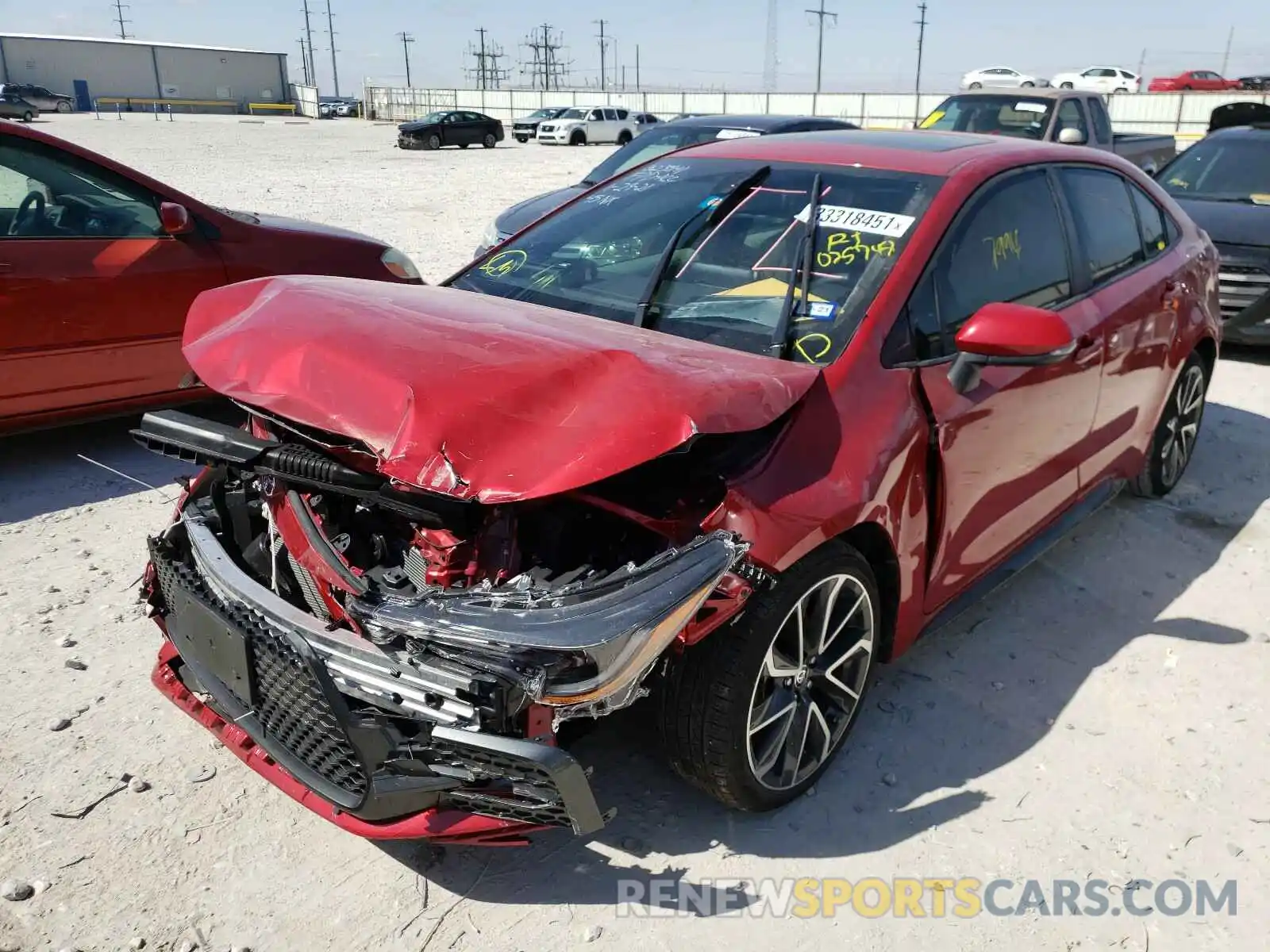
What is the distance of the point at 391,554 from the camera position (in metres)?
2.59

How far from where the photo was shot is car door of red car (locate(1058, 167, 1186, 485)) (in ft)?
12.5

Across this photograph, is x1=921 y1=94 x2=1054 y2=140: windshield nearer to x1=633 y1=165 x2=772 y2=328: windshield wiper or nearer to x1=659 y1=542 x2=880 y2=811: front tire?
x1=633 y1=165 x2=772 y2=328: windshield wiper

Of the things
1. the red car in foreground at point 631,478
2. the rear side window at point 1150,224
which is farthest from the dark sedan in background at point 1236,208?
the red car in foreground at point 631,478

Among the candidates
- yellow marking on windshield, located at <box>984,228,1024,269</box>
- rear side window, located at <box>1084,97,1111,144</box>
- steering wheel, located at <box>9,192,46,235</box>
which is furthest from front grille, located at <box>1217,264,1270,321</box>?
steering wheel, located at <box>9,192,46,235</box>

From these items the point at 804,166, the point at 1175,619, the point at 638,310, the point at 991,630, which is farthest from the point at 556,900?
the point at 1175,619

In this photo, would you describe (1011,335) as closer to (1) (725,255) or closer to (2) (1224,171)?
(1) (725,255)

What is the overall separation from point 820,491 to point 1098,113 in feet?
37.5

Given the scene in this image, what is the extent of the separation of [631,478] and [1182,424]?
383cm

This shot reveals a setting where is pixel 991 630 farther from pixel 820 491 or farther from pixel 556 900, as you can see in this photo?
pixel 556 900

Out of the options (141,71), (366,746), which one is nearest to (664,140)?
(366,746)

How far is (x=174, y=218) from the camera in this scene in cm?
507

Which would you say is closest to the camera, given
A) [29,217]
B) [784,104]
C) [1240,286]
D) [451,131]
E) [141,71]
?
[29,217]

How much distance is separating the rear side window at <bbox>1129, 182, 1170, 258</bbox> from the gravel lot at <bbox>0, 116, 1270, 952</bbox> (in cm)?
137

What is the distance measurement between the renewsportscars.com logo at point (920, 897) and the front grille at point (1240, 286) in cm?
629
